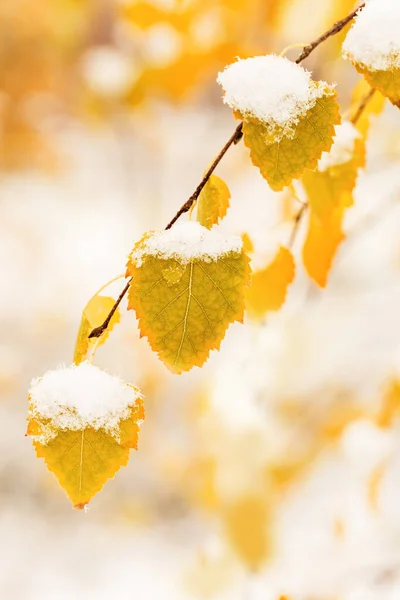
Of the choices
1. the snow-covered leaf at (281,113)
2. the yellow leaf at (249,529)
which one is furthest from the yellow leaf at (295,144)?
the yellow leaf at (249,529)

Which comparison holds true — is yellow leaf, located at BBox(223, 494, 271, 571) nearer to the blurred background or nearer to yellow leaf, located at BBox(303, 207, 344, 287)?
the blurred background

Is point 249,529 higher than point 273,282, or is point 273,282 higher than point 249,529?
point 249,529

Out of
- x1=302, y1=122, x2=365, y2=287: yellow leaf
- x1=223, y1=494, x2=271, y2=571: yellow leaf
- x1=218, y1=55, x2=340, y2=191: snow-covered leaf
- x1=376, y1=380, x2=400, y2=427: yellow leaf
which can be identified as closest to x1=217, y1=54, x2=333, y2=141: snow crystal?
x1=218, y1=55, x2=340, y2=191: snow-covered leaf

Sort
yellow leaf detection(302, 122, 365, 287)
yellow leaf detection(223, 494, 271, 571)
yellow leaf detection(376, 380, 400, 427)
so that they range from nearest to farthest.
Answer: yellow leaf detection(302, 122, 365, 287) → yellow leaf detection(376, 380, 400, 427) → yellow leaf detection(223, 494, 271, 571)

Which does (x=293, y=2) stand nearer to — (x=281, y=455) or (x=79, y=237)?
(x=281, y=455)

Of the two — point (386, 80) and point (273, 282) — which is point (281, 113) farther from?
point (273, 282)

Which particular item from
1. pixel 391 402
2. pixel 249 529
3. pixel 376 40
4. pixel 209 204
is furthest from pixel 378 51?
pixel 249 529

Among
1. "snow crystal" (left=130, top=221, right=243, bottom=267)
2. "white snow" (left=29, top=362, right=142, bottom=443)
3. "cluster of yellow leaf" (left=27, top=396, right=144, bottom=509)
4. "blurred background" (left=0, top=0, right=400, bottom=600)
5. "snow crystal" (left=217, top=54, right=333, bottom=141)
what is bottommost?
"cluster of yellow leaf" (left=27, top=396, right=144, bottom=509)

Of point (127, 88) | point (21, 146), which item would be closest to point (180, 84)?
point (127, 88)
